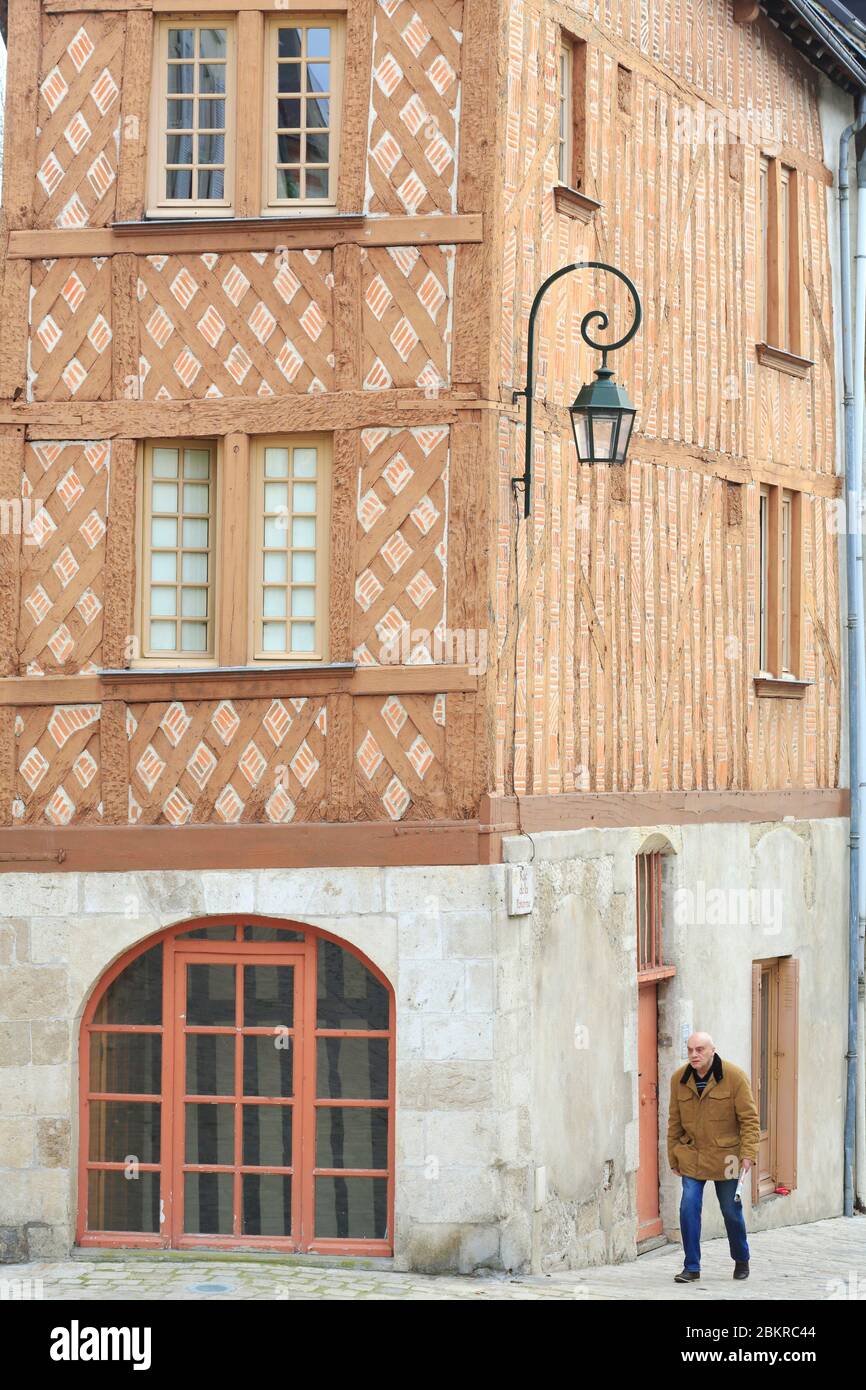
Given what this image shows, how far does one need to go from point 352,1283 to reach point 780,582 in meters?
7.66

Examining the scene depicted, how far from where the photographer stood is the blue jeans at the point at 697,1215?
13.7m

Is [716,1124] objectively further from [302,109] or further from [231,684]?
[302,109]

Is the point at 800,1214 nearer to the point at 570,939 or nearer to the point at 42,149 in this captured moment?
the point at 570,939

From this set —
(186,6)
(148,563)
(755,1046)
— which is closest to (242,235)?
(186,6)

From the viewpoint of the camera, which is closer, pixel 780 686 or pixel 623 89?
pixel 623 89

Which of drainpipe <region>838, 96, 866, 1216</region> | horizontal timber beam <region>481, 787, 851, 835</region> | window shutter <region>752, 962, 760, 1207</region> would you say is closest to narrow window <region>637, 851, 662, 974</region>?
horizontal timber beam <region>481, 787, 851, 835</region>

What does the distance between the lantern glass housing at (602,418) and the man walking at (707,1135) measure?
3421 millimetres

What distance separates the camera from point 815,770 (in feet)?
62.6

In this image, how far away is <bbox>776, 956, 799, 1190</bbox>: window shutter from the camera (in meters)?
18.5

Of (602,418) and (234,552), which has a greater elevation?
(602,418)

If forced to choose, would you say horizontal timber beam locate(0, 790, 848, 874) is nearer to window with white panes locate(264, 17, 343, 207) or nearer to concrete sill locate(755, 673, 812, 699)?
window with white panes locate(264, 17, 343, 207)

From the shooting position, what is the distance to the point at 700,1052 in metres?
13.6

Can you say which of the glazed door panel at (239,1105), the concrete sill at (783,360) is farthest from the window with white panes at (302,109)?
the concrete sill at (783,360)

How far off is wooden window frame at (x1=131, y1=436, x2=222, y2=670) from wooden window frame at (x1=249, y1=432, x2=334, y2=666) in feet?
0.68
